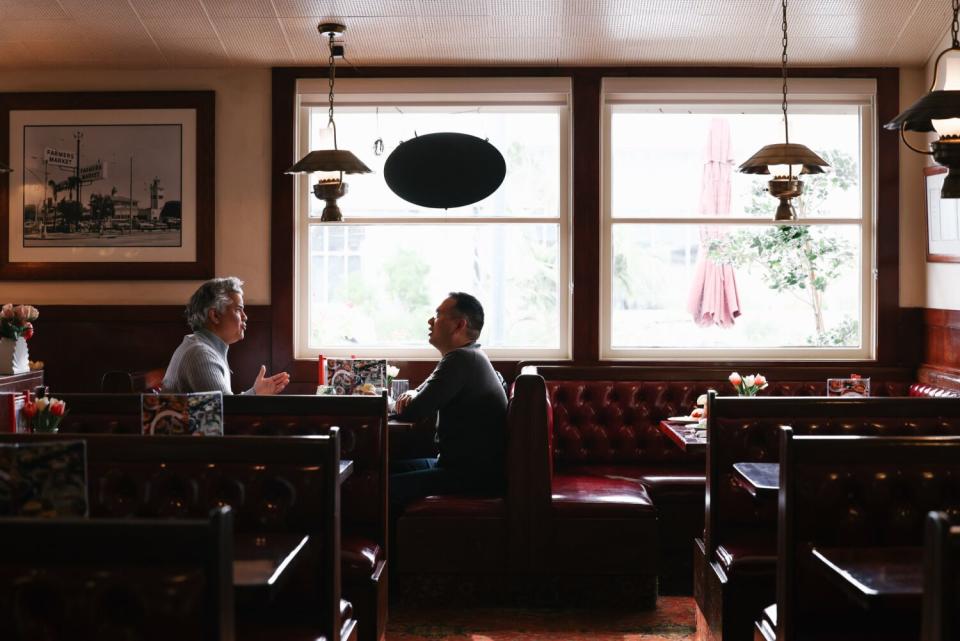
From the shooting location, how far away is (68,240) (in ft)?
18.4

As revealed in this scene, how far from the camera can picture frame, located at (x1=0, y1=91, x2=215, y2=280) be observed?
5582mm

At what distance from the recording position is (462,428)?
13.5 feet

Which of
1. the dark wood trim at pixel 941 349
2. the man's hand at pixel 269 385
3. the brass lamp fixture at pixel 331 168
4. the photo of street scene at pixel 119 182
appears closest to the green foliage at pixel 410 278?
the brass lamp fixture at pixel 331 168

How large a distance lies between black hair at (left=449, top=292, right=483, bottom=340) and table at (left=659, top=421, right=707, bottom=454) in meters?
1.01

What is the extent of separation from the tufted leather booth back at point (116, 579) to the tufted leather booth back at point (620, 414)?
3.80m

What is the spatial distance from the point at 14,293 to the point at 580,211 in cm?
348

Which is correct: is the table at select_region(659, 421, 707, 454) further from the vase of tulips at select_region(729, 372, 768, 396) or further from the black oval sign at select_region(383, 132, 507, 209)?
the black oval sign at select_region(383, 132, 507, 209)

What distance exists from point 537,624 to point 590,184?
270cm

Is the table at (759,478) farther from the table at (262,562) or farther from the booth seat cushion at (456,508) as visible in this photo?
the table at (262,562)

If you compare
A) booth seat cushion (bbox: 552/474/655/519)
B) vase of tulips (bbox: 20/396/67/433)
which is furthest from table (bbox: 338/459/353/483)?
booth seat cushion (bbox: 552/474/655/519)

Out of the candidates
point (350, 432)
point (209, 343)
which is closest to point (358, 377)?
point (209, 343)

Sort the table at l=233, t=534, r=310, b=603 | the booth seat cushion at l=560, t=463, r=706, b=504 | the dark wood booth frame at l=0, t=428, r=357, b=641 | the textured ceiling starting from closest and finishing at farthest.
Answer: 1. the table at l=233, t=534, r=310, b=603
2. the dark wood booth frame at l=0, t=428, r=357, b=641
3. the booth seat cushion at l=560, t=463, r=706, b=504
4. the textured ceiling

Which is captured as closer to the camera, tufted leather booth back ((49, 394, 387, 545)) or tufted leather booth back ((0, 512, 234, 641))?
tufted leather booth back ((0, 512, 234, 641))

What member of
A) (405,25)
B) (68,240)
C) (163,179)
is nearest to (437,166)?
(405,25)
